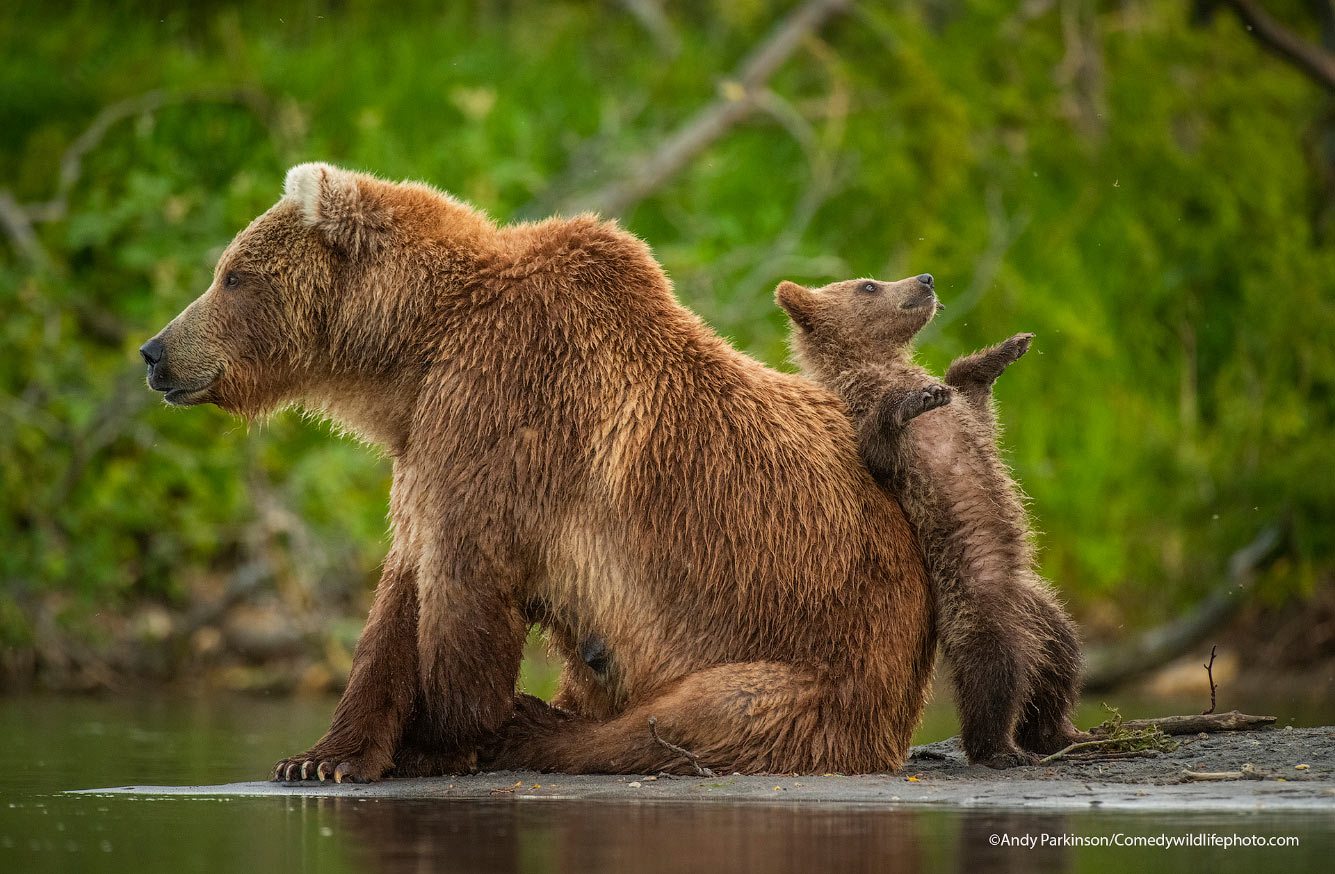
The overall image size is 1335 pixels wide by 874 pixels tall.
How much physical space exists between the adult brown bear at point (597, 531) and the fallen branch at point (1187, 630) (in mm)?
7934

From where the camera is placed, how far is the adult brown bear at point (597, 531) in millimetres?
6105

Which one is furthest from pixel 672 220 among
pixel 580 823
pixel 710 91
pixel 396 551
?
pixel 580 823

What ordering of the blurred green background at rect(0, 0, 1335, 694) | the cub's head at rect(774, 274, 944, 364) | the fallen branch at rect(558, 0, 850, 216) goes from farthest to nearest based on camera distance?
the fallen branch at rect(558, 0, 850, 216)
the blurred green background at rect(0, 0, 1335, 694)
the cub's head at rect(774, 274, 944, 364)

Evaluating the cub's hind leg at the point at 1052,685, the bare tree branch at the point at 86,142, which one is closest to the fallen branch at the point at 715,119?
the bare tree branch at the point at 86,142

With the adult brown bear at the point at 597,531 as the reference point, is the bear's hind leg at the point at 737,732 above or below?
below

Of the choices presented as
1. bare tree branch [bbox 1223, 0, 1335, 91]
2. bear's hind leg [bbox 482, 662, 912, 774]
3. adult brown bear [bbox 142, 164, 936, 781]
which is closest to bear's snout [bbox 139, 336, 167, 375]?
adult brown bear [bbox 142, 164, 936, 781]

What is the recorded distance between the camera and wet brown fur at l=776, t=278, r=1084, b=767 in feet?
20.1

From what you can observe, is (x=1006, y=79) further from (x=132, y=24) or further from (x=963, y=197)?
(x=132, y=24)

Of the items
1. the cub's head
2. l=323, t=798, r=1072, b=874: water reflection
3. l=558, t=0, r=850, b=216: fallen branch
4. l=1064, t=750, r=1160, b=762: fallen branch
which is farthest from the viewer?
l=558, t=0, r=850, b=216: fallen branch

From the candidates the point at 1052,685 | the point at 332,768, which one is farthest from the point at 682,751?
the point at 1052,685

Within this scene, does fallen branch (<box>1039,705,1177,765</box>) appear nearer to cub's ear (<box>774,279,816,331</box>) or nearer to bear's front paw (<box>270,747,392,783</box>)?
cub's ear (<box>774,279,816,331</box>)

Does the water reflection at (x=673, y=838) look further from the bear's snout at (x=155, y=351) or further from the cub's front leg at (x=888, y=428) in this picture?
the bear's snout at (x=155, y=351)

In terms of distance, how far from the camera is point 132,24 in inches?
634

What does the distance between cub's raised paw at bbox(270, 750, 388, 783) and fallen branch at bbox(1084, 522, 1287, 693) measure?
875 centimetres
